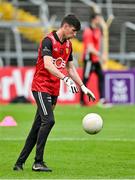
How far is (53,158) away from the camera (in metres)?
11.0

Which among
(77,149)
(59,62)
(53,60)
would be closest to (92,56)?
(77,149)

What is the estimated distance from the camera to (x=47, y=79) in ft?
31.4

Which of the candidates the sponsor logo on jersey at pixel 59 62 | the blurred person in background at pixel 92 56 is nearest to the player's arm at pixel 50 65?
the sponsor logo on jersey at pixel 59 62

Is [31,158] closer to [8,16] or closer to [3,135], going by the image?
[3,135]

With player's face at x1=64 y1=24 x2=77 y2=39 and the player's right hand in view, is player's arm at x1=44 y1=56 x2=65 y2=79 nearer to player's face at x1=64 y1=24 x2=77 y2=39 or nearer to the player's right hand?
the player's right hand

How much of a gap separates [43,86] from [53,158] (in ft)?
5.88

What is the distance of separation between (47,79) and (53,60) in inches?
10.7

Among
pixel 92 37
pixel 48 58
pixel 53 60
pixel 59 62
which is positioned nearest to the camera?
pixel 48 58

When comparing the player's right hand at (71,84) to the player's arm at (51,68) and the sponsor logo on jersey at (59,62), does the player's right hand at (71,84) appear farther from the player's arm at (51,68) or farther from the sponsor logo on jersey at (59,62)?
the sponsor logo on jersey at (59,62)

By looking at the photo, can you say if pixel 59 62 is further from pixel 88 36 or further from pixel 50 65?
pixel 88 36

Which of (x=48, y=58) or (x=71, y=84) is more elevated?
(x=48, y=58)

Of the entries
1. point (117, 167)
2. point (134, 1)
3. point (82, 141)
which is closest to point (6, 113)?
point (82, 141)

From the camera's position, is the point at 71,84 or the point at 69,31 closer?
the point at 71,84

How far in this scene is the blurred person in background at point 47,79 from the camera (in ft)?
30.6
